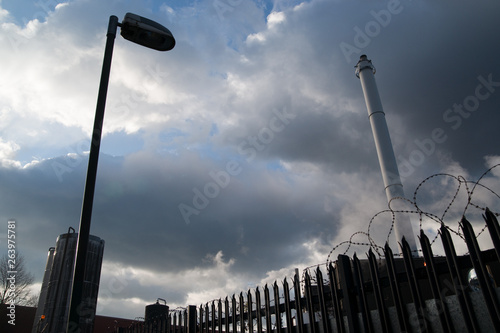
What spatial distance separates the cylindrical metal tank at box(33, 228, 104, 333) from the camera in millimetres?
15836

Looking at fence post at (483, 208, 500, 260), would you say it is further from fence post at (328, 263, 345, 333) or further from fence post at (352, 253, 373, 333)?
fence post at (328, 263, 345, 333)

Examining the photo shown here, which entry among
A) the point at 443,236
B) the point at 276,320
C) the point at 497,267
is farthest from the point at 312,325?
the point at 497,267

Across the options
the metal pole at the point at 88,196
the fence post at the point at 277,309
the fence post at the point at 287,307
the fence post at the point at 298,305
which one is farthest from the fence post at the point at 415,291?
the metal pole at the point at 88,196

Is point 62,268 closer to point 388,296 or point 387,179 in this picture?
point 388,296

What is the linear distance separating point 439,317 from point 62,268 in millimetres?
17523

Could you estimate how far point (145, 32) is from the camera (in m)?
4.99

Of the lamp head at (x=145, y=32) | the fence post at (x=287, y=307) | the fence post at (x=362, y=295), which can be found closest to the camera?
the fence post at (x=362, y=295)

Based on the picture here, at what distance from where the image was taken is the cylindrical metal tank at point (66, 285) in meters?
15.8

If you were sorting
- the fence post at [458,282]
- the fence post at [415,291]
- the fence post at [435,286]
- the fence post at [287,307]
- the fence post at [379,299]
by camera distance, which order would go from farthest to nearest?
the fence post at [287,307], the fence post at [379,299], the fence post at [415,291], the fence post at [435,286], the fence post at [458,282]

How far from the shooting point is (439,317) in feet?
11.6

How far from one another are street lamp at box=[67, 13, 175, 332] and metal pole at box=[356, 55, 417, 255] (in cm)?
2470

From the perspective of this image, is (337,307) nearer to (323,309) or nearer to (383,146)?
(323,309)

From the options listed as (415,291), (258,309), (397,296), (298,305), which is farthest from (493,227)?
(258,309)

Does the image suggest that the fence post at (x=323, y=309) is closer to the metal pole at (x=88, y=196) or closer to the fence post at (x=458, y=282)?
the fence post at (x=458, y=282)
